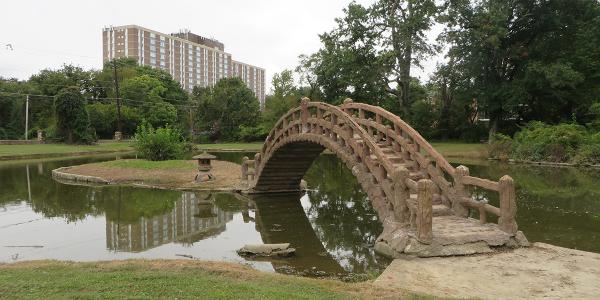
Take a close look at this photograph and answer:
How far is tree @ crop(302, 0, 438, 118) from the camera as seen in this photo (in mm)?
42844

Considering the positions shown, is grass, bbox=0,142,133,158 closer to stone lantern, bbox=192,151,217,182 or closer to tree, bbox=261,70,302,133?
tree, bbox=261,70,302,133

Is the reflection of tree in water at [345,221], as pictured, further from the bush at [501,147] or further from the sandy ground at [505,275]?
the bush at [501,147]

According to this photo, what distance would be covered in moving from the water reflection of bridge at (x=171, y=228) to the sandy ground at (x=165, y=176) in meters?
4.07

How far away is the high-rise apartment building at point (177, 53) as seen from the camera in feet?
320

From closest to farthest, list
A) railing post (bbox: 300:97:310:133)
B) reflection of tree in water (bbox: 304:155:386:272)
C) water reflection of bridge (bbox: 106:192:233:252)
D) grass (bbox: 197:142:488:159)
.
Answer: reflection of tree in water (bbox: 304:155:386:272) → water reflection of bridge (bbox: 106:192:233:252) → railing post (bbox: 300:97:310:133) → grass (bbox: 197:142:488:159)

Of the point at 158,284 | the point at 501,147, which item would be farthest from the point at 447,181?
the point at 501,147

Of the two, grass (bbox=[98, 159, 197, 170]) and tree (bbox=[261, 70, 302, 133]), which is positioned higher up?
tree (bbox=[261, 70, 302, 133])

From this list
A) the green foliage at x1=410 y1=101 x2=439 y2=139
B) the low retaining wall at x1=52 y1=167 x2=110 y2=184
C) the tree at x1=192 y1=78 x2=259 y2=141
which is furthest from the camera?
the tree at x1=192 y1=78 x2=259 y2=141

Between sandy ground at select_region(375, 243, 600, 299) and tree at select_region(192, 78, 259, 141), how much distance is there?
5395cm

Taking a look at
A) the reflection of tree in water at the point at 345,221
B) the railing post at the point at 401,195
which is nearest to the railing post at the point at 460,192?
the railing post at the point at 401,195

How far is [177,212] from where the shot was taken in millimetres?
16078

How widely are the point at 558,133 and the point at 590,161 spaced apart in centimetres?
330

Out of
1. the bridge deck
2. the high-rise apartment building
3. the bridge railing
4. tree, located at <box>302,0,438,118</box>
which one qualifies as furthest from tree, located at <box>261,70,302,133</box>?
the bridge deck

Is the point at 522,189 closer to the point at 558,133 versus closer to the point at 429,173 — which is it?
the point at 429,173
